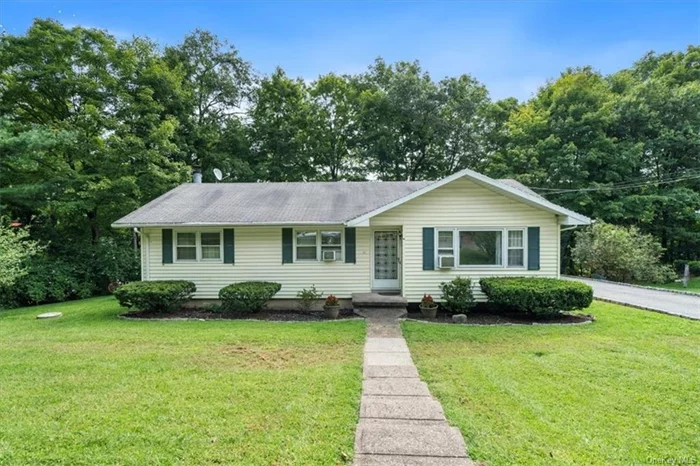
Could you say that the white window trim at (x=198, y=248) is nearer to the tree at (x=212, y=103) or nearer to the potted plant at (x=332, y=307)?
the potted plant at (x=332, y=307)

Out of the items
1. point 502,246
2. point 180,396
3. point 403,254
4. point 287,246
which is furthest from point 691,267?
point 180,396

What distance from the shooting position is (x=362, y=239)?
10.6 meters

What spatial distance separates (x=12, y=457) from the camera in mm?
3180

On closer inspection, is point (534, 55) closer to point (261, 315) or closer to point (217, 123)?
point (261, 315)

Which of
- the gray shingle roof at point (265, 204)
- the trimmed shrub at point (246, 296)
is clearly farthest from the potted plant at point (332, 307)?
the gray shingle roof at point (265, 204)

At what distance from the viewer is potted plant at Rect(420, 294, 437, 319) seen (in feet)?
31.0

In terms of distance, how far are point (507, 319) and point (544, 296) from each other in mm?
1122

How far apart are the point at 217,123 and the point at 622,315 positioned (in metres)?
24.8

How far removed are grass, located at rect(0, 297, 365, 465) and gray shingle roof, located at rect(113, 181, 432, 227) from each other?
3555mm

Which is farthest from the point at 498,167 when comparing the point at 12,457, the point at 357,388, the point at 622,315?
the point at 12,457

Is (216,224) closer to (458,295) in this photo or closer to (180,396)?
(180,396)

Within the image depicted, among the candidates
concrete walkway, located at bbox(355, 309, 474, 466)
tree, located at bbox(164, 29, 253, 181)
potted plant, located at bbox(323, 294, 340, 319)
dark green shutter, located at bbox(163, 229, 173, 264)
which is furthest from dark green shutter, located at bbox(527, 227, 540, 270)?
tree, located at bbox(164, 29, 253, 181)

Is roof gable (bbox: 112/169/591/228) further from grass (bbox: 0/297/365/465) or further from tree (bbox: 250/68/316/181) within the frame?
tree (bbox: 250/68/316/181)

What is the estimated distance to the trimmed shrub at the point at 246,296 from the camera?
9.63m
